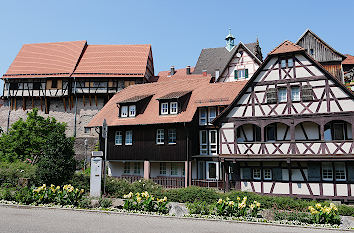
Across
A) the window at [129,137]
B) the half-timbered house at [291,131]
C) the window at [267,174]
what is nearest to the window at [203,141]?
the half-timbered house at [291,131]

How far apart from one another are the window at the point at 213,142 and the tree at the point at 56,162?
10.2m

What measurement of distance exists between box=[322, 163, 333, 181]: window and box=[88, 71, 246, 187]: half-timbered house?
7.23 metres

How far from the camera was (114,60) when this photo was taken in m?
43.7

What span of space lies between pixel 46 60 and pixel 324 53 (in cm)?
3662

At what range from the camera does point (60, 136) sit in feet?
65.3

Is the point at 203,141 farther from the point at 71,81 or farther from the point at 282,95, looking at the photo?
the point at 71,81

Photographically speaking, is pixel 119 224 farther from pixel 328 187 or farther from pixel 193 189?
pixel 328 187

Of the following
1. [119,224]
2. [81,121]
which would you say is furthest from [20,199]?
[81,121]

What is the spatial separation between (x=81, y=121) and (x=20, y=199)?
28.4 meters

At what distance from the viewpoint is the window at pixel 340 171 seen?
59.7 ft

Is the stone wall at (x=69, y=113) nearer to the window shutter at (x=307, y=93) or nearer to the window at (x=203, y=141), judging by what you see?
the window at (x=203, y=141)

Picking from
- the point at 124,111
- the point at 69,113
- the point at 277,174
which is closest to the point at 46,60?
the point at 69,113

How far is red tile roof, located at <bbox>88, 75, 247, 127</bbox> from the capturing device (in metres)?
23.7

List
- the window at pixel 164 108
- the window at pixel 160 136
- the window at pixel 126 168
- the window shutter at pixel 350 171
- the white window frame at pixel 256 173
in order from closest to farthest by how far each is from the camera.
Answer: the window shutter at pixel 350 171, the white window frame at pixel 256 173, the window at pixel 160 136, the window at pixel 164 108, the window at pixel 126 168
